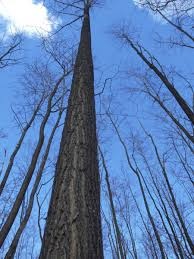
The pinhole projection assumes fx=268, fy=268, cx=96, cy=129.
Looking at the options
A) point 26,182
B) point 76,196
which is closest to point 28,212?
point 26,182

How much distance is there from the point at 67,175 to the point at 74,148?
1.25 ft

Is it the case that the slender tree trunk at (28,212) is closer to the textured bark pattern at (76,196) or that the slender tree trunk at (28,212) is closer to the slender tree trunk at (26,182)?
the slender tree trunk at (26,182)

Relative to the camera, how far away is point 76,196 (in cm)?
208

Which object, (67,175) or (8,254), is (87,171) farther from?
(8,254)

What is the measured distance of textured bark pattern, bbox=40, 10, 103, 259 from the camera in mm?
1738

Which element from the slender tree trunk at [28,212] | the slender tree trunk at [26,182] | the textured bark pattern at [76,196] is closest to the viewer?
the textured bark pattern at [76,196]

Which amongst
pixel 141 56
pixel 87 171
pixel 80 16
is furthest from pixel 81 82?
pixel 141 56

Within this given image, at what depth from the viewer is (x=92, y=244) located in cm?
178

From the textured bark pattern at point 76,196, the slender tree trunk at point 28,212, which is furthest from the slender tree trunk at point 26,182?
the textured bark pattern at point 76,196

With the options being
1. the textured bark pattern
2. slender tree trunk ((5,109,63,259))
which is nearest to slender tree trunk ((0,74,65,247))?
slender tree trunk ((5,109,63,259))

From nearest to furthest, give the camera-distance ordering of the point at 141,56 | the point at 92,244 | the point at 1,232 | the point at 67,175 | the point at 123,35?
the point at 92,244 < the point at 67,175 < the point at 1,232 < the point at 141,56 < the point at 123,35

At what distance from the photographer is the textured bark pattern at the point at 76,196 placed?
1738 millimetres

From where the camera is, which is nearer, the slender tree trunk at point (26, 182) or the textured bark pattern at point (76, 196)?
the textured bark pattern at point (76, 196)

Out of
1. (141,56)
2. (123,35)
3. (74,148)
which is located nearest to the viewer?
(74,148)
